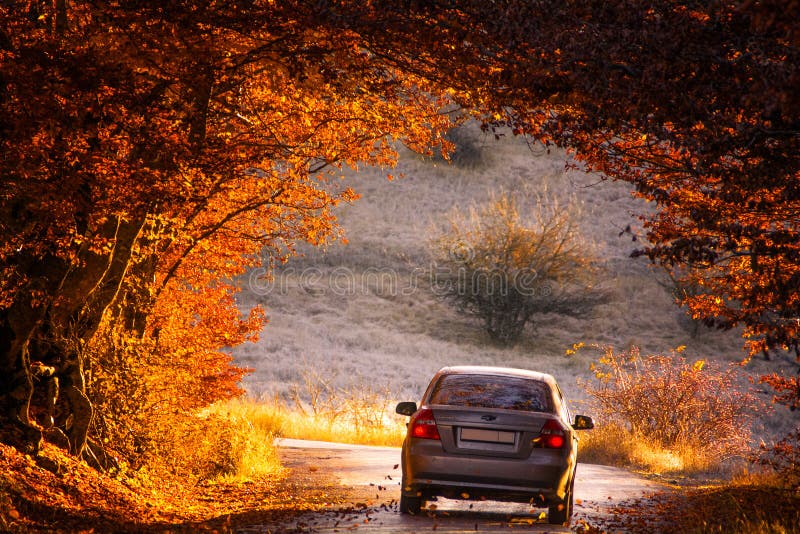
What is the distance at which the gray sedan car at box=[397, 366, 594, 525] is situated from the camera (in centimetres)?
960

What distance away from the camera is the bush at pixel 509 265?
50.8m

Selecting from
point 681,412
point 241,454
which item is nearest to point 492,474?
point 241,454

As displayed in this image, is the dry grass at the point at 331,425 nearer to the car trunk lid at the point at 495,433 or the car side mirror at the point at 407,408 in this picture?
the car side mirror at the point at 407,408

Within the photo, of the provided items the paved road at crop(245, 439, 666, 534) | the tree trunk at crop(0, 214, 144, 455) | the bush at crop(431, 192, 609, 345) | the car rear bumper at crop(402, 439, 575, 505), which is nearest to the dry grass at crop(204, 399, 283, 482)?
the paved road at crop(245, 439, 666, 534)

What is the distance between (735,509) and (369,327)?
149ft

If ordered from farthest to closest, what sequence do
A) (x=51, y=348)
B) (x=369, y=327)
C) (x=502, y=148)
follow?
(x=502, y=148), (x=369, y=327), (x=51, y=348)

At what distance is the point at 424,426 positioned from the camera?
9828mm

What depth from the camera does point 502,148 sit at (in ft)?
308

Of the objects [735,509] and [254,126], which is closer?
[735,509]

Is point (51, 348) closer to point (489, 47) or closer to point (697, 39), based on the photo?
point (489, 47)

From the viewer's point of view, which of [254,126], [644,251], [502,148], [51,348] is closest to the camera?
[644,251]

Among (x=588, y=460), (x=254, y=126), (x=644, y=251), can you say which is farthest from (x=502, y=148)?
(x=644, y=251)

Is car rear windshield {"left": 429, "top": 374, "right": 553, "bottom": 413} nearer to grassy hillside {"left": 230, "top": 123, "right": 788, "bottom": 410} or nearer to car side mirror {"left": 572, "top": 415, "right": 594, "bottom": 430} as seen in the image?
car side mirror {"left": 572, "top": 415, "right": 594, "bottom": 430}

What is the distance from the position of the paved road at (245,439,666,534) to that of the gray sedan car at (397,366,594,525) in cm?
37
